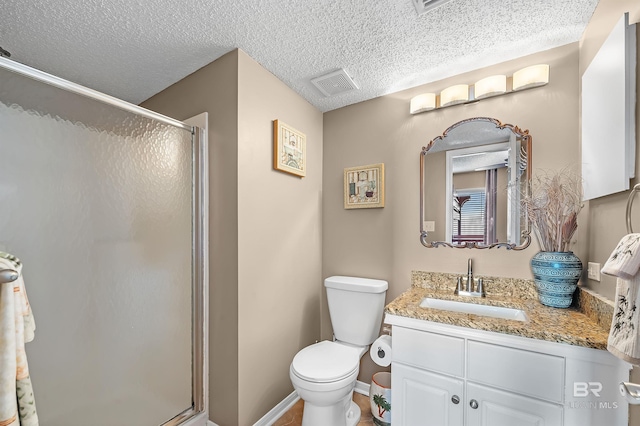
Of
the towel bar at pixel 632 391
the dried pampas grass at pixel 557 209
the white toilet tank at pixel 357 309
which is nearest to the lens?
the towel bar at pixel 632 391

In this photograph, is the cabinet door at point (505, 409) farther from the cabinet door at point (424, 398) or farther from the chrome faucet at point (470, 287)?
the chrome faucet at point (470, 287)

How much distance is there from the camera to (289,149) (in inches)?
74.0

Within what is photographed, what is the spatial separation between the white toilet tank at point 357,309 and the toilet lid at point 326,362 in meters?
0.11

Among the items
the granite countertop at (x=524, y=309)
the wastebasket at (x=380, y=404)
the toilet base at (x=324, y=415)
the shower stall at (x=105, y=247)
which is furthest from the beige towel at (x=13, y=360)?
the wastebasket at (x=380, y=404)

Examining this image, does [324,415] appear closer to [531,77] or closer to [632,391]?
[632,391]

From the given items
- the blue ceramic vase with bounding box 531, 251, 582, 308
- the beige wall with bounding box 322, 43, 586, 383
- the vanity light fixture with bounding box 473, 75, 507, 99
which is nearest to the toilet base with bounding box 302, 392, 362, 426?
the beige wall with bounding box 322, 43, 586, 383

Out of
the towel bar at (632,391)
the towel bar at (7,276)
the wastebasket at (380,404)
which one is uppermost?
the towel bar at (7,276)

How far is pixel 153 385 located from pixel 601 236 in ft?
7.92

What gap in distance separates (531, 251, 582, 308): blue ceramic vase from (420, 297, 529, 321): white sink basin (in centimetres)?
18

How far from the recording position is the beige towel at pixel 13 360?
31.0 inches

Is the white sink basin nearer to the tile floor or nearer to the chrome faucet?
the chrome faucet

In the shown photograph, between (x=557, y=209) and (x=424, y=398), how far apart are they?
1.19m

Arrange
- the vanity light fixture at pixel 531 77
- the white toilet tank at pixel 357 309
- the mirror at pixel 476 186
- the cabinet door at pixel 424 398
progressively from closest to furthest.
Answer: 1. the cabinet door at pixel 424 398
2. the vanity light fixture at pixel 531 77
3. the mirror at pixel 476 186
4. the white toilet tank at pixel 357 309

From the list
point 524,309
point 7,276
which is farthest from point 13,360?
point 524,309
